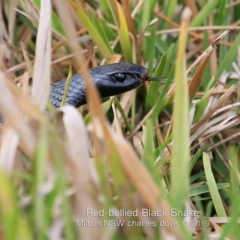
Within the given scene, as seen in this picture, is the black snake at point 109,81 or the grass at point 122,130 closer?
the grass at point 122,130

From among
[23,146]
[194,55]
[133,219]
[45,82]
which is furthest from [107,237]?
[194,55]

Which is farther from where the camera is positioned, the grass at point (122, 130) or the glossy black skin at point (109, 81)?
the glossy black skin at point (109, 81)

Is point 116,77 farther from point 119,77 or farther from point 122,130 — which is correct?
point 122,130

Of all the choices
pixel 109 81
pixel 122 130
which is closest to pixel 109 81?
pixel 109 81

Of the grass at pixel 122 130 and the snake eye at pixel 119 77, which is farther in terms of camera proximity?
the snake eye at pixel 119 77
